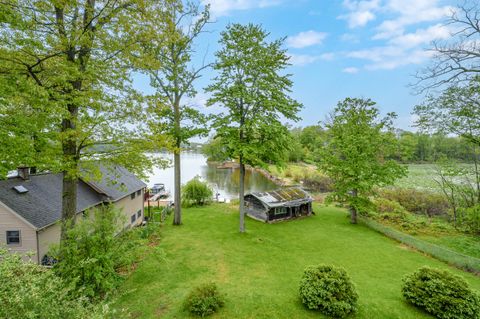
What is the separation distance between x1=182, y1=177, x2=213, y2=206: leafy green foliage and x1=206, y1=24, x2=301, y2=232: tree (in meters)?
10.9

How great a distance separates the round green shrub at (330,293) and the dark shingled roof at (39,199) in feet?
41.2

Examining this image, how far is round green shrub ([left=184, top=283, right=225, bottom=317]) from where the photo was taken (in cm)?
770

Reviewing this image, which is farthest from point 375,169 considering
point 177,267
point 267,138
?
point 177,267

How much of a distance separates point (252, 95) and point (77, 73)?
1016cm

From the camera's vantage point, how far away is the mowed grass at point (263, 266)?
8.27 metres

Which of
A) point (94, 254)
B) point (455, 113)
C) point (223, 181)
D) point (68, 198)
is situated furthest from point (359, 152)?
point (223, 181)

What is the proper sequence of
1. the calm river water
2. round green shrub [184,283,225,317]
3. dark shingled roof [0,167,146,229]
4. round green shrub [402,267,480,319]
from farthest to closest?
1. the calm river water
2. dark shingled roof [0,167,146,229]
3. round green shrub [184,283,225,317]
4. round green shrub [402,267,480,319]

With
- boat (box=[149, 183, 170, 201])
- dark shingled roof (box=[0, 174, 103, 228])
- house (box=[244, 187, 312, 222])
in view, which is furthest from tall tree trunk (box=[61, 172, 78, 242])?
boat (box=[149, 183, 170, 201])

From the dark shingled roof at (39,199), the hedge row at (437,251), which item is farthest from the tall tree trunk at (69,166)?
the hedge row at (437,251)

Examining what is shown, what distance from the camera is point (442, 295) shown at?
7.87 meters

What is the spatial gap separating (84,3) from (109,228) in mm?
8124

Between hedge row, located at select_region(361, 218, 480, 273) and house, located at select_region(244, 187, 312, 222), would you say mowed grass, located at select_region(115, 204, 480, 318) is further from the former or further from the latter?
house, located at select_region(244, 187, 312, 222)

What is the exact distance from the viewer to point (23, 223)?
38.5 ft

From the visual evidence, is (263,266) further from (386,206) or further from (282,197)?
(386,206)
